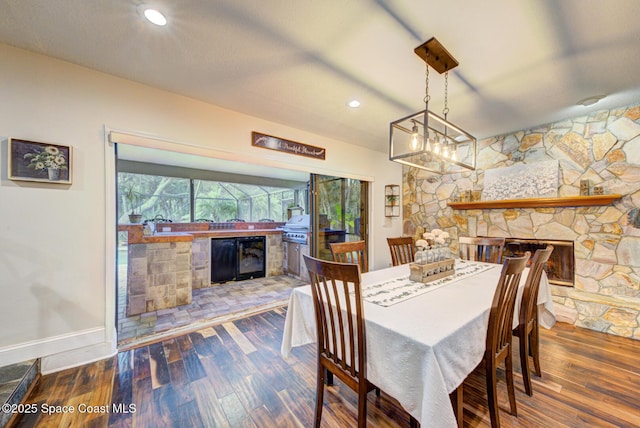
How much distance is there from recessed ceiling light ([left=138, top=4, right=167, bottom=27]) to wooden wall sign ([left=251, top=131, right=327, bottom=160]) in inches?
57.0

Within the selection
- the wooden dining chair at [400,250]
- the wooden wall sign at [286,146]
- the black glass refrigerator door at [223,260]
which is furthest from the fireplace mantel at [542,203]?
the black glass refrigerator door at [223,260]

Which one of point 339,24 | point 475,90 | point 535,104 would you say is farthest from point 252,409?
point 535,104

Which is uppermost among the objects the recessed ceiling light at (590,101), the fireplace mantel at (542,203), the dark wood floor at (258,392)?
the recessed ceiling light at (590,101)

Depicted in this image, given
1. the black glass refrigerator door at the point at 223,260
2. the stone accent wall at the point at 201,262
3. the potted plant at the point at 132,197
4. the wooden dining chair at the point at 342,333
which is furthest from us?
the potted plant at the point at 132,197

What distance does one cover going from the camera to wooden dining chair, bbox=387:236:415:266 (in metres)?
2.75

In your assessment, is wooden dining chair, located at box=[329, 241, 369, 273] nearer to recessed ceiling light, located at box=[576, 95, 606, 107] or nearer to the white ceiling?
the white ceiling

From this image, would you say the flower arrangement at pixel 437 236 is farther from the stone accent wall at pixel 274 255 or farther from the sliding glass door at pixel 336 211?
the stone accent wall at pixel 274 255

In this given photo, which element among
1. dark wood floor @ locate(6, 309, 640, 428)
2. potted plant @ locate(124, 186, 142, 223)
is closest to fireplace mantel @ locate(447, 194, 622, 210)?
dark wood floor @ locate(6, 309, 640, 428)

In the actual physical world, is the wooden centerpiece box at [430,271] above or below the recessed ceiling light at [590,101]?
below

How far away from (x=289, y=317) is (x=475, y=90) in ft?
8.95

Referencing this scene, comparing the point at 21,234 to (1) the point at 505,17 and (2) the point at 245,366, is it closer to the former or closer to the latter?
(2) the point at 245,366

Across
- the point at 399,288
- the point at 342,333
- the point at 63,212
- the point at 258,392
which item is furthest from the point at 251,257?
the point at 342,333

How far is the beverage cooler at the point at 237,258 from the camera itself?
4191 mm

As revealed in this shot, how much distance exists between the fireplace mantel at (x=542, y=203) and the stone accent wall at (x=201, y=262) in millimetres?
4224
